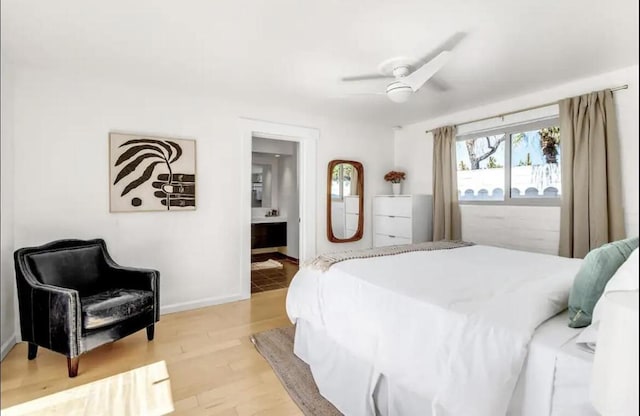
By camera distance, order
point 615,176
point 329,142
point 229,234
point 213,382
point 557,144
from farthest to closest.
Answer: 1. point 329,142
2. point 229,234
3. point 557,144
4. point 615,176
5. point 213,382

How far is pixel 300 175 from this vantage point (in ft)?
13.4

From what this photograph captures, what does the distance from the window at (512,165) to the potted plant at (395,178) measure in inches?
31.0

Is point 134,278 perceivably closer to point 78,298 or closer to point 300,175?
point 78,298

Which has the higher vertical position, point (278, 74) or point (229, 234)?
point (278, 74)

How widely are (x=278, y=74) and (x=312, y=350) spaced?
2156mm

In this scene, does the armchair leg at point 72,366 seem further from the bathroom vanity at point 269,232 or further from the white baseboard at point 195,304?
the bathroom vanity at point 269,232

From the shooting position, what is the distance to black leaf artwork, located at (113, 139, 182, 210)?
2.92 m

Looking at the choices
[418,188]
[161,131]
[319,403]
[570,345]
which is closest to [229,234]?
[161,131]

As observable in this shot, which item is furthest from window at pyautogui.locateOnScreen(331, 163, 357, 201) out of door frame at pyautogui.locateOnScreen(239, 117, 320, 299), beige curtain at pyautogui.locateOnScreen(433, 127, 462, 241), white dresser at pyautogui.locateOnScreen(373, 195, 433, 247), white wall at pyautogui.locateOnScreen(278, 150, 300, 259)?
→ white wall at pyautogui.locateOnScreen(278, 150, 300, 259)

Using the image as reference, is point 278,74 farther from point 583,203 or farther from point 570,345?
point 583,203

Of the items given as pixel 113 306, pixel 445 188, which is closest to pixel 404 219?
pixel 445 188

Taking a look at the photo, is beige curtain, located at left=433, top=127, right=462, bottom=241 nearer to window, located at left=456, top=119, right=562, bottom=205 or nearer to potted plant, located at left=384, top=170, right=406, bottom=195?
window, located at left=456, top=119, right=562, bottom=205

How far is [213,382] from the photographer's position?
194 centimetres

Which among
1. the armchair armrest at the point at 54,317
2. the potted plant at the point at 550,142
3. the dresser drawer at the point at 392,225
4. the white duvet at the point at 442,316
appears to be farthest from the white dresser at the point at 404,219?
the armchair armrest at the point at 54,317
